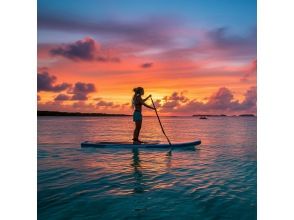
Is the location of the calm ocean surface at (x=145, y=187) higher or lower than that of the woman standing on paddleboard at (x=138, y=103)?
lower

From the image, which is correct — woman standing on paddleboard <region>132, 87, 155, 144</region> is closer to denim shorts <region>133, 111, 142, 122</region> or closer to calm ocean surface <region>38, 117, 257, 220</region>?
denim shorts <region>133, 111, 142, 122</region>

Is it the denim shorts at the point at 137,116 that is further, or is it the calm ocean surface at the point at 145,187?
the denim shorts at the point at 137,116

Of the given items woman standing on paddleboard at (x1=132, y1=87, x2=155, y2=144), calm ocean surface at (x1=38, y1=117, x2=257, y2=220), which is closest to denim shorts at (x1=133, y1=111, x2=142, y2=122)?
woman standing on paddleboard at (x1=132, y1=87, x2=155, y2=144)

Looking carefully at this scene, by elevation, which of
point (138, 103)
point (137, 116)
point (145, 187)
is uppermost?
point (138, 103)

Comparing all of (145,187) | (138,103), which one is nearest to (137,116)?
(138,103)

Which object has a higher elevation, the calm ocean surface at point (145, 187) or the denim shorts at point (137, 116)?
→ the denim shorts at point (137, 116)

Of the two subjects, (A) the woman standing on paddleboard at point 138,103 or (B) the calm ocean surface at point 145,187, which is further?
(A) the woman standing on paddleboard at point 138,103

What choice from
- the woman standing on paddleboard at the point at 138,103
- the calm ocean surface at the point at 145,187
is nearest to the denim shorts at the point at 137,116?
the woman standing on paddleboard at the point at 138,103

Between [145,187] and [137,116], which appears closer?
[145,187]

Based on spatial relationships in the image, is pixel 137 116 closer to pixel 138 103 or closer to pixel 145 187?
pixel 138 103

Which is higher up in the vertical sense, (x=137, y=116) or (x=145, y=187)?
(x=137, y=116)

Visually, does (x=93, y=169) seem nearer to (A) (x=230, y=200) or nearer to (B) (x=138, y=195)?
(B) (x=138, y=195)

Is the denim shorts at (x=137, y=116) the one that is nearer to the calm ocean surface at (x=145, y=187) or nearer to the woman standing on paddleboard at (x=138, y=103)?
the woman standing on paddleboard at (x=138, y=103)
